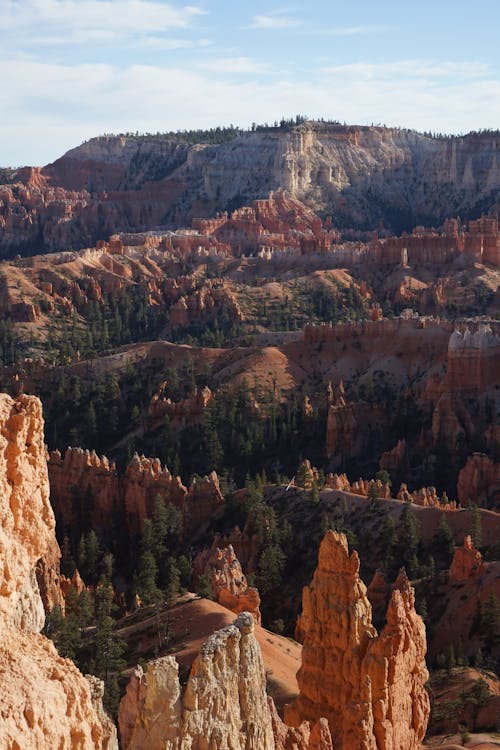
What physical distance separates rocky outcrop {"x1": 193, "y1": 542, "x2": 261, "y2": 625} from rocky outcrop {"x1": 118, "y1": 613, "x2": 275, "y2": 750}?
2459 centimetres

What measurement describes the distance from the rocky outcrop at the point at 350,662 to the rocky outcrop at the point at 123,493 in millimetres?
38202

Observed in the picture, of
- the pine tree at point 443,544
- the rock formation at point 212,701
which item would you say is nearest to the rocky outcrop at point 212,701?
the rock formation at point 212,701

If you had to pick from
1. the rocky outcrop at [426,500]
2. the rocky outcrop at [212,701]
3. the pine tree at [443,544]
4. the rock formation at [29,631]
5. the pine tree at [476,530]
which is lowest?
the rocky outcrop at [426,500]

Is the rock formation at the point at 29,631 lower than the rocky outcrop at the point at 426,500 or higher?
higher

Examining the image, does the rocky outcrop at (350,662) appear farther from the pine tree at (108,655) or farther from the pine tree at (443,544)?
the pine tree at (443,544)

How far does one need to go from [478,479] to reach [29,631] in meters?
60.6

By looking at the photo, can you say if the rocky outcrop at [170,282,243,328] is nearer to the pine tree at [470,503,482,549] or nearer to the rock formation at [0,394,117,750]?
the pine tree at [470,503,482,549]

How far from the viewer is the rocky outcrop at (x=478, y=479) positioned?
71688 millimetres

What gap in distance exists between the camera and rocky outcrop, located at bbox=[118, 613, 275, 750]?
54.5 feet

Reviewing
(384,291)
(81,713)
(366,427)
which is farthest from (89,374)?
(81,713)

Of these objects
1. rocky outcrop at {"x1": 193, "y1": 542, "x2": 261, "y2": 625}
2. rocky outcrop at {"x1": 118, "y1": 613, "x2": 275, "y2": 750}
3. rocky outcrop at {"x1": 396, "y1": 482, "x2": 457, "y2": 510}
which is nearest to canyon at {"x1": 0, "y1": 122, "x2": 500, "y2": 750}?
rocky outcrop at {"x1": 118, "y1": 613, "x2": 275, "y2": 750}

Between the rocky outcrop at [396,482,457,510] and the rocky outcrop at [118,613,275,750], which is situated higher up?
the rocky outcrop at [118,613,275,750]

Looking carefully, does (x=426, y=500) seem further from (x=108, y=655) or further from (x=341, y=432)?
(x=108, y=655)

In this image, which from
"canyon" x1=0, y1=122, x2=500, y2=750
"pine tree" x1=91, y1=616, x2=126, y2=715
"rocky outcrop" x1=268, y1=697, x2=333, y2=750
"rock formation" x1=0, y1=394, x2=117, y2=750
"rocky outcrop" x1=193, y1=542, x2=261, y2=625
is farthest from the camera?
"rocky outcrop" x1=193, y1=542, x2=261, y2=625
